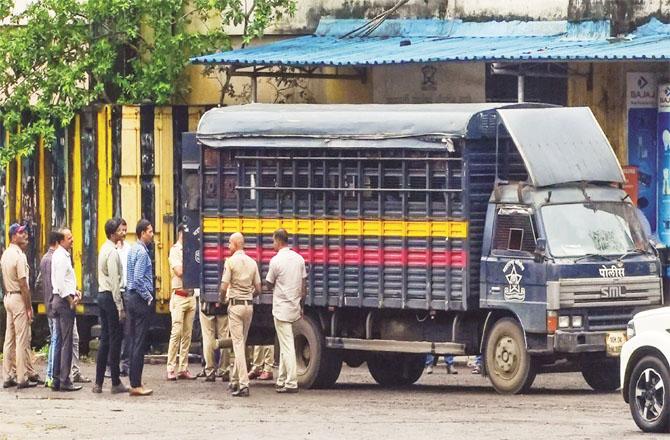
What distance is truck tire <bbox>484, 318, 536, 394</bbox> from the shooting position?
2091cm

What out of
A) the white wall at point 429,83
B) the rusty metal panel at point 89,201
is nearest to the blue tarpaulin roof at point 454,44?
the white wall at point 429,83

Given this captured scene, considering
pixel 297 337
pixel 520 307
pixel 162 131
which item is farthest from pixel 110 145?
pixel 520 307

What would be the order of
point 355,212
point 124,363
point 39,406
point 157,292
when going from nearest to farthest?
point 39,406
point 355,212
point 124,363
point 157,292

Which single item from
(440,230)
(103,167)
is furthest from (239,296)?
(103,167)

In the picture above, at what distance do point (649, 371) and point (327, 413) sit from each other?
12.4ft

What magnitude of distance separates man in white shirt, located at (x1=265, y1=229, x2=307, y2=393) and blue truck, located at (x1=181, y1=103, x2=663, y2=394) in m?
0.70

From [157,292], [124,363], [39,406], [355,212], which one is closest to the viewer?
[39,406]

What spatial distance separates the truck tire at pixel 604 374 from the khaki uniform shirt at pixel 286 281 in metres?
3.13

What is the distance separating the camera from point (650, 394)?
16859 millimetres

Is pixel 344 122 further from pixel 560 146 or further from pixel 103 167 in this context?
pixel 103 167

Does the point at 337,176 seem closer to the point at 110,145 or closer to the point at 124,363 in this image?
the point at 124,363

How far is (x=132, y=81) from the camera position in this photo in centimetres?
2825

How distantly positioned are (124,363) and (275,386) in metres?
2.43

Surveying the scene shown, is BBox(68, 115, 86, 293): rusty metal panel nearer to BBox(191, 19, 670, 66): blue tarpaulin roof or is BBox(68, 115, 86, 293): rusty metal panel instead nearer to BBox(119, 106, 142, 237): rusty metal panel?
BBox(119, 106, 142, 237): rusty metal panel
